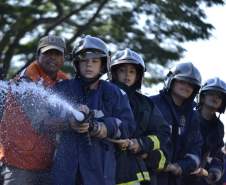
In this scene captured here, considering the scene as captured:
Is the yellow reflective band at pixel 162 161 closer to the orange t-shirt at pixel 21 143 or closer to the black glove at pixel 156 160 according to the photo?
the black glove at pixel 156 160

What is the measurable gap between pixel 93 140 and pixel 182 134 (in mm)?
1767

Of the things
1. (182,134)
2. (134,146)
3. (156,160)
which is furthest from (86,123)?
(182,134)

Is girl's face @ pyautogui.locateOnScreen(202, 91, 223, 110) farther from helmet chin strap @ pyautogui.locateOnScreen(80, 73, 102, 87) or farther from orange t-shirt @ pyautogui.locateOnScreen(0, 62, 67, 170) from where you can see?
orange t-shirt @ pyautogui.locateOnScreen(0, 62, 67, 170)

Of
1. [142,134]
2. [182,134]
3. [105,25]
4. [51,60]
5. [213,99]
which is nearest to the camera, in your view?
[51,60]

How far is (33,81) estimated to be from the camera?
700 centimetres

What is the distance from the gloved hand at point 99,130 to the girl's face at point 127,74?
3.45ft

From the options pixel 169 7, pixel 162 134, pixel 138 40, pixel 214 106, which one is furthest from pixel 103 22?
pixel 162 134

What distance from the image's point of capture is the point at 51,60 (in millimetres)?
7316

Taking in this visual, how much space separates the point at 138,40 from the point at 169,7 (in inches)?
73.5

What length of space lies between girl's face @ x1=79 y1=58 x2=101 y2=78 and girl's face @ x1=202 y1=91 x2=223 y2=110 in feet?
7.73

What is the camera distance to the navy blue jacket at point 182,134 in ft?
26.6

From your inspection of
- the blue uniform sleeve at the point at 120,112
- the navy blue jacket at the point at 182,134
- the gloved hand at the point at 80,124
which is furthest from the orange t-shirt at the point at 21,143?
the navy blue jacket at the point at 182,134

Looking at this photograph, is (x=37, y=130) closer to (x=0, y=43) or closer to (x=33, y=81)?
(x=33, y=81)

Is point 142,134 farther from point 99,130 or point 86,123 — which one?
point 86,123
